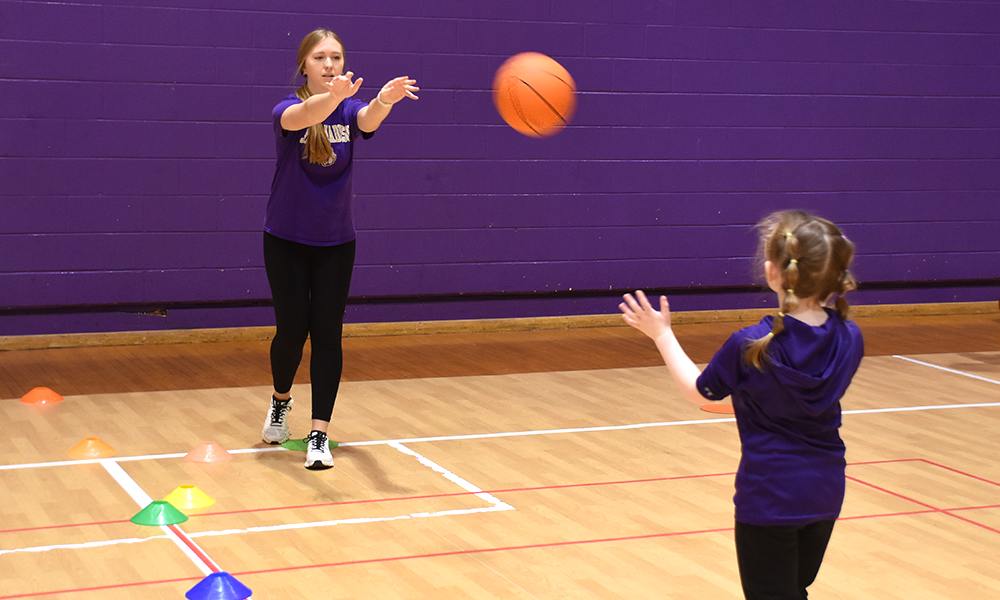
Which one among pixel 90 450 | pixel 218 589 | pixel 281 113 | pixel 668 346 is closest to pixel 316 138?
pixel 281 113

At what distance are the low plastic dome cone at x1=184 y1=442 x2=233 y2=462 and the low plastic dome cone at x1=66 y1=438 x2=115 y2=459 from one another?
→ 1.06 ft

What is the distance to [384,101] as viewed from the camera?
163 inches

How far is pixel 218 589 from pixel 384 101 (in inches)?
72.0

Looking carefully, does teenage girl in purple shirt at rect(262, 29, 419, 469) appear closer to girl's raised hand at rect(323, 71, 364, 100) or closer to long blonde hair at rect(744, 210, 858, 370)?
girl's raised hand at rect(323, 71, 364, 100)

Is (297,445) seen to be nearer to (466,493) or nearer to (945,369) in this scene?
(466,493)

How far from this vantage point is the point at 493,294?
8062mm

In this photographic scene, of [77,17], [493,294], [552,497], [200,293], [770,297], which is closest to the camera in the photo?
[552,497]

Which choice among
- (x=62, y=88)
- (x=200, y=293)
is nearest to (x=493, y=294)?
(x=200, y=293)

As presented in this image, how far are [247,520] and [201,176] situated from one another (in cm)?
387

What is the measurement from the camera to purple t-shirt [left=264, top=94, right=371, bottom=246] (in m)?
4.36

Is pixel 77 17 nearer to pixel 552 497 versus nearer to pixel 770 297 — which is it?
pixel 552 497

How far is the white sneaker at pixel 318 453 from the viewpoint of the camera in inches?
176

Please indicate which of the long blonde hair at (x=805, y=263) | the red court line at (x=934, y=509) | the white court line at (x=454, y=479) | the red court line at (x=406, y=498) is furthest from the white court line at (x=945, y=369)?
the long blonde hair at (x=805, y=263)

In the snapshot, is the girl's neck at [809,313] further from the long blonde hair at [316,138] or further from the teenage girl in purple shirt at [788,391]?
the long blonde hair at [316,138]
